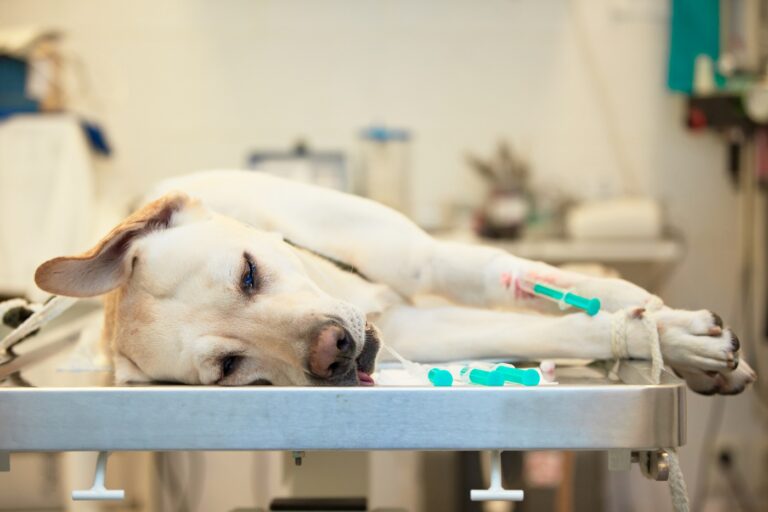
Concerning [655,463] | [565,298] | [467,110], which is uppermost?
[467,110]

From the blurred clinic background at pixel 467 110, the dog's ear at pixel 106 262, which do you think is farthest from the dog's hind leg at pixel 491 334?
the blurred clinic background at pixel 467 110

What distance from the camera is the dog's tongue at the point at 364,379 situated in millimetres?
910

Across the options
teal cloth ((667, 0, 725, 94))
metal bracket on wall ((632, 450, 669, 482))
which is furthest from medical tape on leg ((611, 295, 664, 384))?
teal cloth ((667, 0, 725, 94))

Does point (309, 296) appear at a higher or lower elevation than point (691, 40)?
lower

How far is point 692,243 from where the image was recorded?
3338mm

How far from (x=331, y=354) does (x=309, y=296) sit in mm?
129

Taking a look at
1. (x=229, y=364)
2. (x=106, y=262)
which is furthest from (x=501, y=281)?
(x=106, y=262)

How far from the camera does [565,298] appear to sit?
109cm

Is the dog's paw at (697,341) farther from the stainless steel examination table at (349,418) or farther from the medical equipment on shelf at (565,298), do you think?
the stainless steel examination table at (349,418)

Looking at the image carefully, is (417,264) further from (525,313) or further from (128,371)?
(128,371)

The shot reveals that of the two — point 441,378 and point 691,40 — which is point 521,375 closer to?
point 441,378

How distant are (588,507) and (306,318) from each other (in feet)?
7.04

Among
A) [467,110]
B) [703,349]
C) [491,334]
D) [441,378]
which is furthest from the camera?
[467,110]

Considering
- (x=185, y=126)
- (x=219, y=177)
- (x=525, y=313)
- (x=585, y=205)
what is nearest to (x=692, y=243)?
(x=585, y=205)
